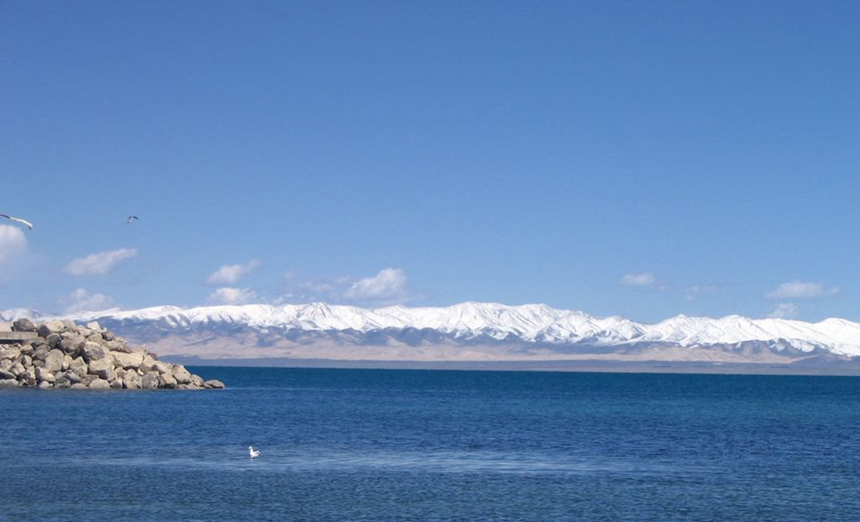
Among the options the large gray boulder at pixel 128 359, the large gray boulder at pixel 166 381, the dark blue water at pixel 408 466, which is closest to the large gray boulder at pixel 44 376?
the large gray boulder at pixel 128 359

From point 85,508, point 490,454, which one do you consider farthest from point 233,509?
point 490,454

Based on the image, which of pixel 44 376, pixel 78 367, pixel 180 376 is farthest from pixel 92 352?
pixel 180 376

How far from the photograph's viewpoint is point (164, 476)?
5191cm

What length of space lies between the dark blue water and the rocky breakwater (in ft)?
60.0

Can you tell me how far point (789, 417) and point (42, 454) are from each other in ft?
231

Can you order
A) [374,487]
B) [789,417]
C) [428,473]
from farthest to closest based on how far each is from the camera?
[789,417] < [428,473] < [374,487]

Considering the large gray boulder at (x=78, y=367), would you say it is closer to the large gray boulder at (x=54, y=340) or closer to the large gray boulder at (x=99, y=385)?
the large gray boulder at (x=99, y=385)

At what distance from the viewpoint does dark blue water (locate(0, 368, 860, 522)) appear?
145 feet

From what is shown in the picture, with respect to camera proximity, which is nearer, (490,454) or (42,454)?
(42,454)

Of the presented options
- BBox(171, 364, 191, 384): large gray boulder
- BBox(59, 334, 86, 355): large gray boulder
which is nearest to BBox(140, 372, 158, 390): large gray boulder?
BBox(171, 364, 191, 384): large gray boulder

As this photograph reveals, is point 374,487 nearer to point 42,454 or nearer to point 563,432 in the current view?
point 42,454

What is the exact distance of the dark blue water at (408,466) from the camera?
4431 centimetres

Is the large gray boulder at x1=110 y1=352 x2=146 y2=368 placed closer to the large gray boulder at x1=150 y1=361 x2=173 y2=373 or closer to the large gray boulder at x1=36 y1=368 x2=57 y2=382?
the large gray boulder at x1=150 y1=361 x2=173 y2=373

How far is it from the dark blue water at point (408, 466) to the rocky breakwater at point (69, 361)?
18278 millimetres
